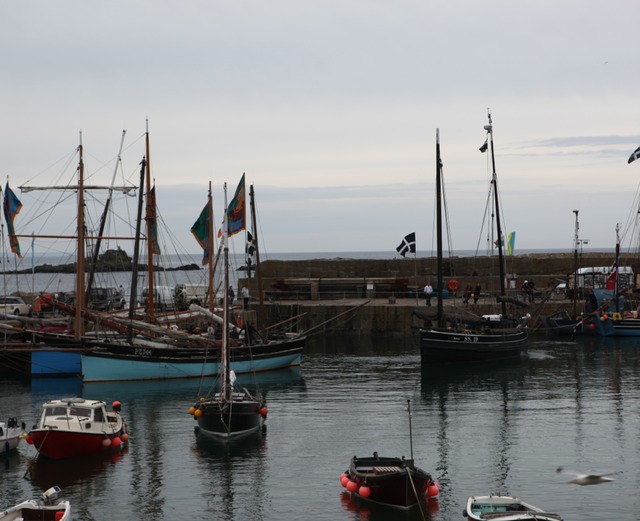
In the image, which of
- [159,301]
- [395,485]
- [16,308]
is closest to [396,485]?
[395,485]

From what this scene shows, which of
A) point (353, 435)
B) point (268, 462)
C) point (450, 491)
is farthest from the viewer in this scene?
point (353, 435)

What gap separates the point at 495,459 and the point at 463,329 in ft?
87.4

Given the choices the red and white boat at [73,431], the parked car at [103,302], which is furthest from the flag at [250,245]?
the red and white boat at [73,431]

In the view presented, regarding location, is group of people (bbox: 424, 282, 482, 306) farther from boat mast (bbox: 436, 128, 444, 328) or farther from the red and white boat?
the red and white boat

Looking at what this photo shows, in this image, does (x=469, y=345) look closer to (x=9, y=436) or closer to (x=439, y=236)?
(x=439, y=236)

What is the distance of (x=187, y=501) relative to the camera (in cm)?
2969

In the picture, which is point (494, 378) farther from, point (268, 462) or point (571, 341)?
point (268, 462)

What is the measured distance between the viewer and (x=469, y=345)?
59.2m

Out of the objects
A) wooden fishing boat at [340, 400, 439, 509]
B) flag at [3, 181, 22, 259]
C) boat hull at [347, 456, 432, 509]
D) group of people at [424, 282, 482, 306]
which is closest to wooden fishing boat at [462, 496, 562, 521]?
wooden fishing boat at [340, 400, 439, 509]

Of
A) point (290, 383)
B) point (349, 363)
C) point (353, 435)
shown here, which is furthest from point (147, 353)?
point (353, 435)

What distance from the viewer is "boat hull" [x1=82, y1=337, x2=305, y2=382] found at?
2047 inches

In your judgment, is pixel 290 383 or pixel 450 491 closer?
pixel 450 491

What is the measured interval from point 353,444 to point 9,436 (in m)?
13.0

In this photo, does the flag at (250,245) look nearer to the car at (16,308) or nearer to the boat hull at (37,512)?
the car at (16,308)
